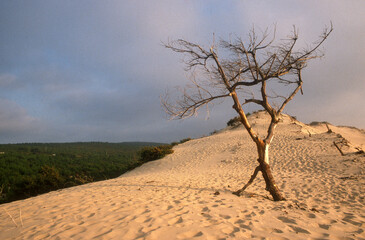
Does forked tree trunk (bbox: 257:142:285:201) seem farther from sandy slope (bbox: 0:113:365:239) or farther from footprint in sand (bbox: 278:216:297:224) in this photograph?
footprint in sand (bbox: 278:216:297:224)

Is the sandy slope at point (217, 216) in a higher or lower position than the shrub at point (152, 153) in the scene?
lower

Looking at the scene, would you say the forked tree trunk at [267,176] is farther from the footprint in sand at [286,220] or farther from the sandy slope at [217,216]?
the footprint in sand at [286,220]

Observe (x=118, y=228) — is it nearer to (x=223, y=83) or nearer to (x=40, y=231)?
(x=40, y=231)

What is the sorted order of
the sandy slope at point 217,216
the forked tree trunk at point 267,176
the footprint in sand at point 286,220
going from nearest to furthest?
the sandy slope at point 217,216 < the footprint in sand at point 286,220 < the forked tree trunk at point 267,176

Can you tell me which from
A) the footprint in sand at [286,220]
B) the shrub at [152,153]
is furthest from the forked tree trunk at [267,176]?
the shrub at [152,153]

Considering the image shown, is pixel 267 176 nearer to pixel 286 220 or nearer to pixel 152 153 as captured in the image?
pixel 286 220

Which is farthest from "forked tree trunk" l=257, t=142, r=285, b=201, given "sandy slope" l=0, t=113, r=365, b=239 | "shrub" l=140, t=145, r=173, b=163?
"shrub" l=140, t=145, r=173, b=163

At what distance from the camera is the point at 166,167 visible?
56.4 feet

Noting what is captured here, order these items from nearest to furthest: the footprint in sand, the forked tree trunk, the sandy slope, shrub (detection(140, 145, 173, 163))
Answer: the sandy slope
the footprint in sand
the forked tree trunk
shrub (detection(140, 145, 173, 163))

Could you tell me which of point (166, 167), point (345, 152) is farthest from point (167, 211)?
point (345, 152)

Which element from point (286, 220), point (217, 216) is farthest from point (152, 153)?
point (286, 220)

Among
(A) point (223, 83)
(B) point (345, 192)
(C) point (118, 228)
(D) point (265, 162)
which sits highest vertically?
(A) point (223, 83)

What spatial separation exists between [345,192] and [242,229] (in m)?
5.39

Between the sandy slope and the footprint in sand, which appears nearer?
the sandy slope
